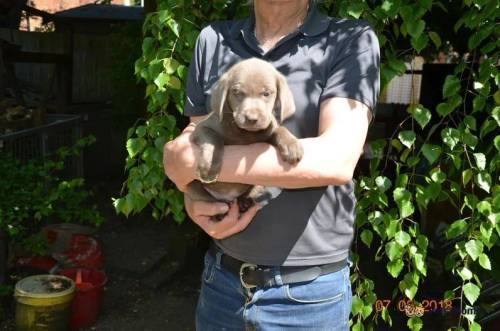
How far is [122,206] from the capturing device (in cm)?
→ 369

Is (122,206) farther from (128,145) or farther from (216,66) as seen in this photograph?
(216,66)

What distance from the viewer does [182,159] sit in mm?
2268

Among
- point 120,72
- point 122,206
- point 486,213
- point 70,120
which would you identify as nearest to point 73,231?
point 70,120

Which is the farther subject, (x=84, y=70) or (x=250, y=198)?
(x=84, y=70)

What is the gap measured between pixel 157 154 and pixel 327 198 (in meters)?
1.55

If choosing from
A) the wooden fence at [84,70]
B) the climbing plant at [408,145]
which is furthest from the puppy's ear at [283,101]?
the wooden fence at [84,70]

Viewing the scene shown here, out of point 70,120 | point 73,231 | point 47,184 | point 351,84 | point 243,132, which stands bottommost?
point 73,231

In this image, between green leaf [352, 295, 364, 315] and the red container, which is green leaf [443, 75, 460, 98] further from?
the red container

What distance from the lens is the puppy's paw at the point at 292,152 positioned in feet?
6.72

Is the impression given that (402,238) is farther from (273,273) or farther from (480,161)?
(273,273)

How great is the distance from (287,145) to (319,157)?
14cm

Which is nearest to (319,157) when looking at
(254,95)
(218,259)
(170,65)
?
(254,95)

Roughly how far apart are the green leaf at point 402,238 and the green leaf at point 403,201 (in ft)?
0.35

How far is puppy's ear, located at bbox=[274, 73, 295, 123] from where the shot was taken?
225 cm
